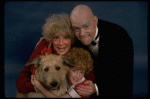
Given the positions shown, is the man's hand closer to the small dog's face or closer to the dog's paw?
the small dog's face

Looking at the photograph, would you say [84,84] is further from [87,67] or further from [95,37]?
[95,37]

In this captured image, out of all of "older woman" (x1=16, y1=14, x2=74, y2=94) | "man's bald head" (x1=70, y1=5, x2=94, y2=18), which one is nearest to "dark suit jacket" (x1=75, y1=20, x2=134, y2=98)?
"man's bald head" (x1=70, y1=5, x2=94, y2=18)

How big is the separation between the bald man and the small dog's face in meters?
0.54

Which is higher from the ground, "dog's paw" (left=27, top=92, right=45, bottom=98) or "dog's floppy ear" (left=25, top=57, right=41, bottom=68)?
"dog's floppy ear" (left=25, top=57, right=41, bottom=68)

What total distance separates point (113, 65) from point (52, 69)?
1.18 metres

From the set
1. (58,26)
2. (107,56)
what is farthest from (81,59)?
(58,26)

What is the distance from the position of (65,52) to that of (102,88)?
89 cm

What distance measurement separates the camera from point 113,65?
2516 millimetres

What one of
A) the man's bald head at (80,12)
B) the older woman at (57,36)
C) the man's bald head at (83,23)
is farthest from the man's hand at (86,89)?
the man's bald head at (80,12)

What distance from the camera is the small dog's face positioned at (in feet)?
5.90

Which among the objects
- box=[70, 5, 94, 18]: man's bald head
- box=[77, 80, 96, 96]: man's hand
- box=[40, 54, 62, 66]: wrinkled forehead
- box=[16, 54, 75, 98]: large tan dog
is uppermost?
box=[70, 5, 94, 18]: man's bald head

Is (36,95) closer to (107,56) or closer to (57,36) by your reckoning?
(57,36)
